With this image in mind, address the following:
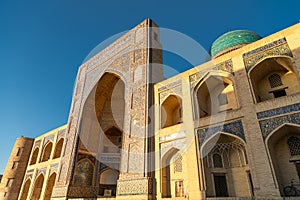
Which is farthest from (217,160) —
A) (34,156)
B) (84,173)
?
(34,156)

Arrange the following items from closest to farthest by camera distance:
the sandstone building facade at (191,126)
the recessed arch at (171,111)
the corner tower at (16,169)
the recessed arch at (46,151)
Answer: the sandstone building facade at (191,126)
the recessed arch at (171,111)
the recessed arch at (46,151)
the corner tower at (16,169)

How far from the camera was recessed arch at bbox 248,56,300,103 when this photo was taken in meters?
6.49

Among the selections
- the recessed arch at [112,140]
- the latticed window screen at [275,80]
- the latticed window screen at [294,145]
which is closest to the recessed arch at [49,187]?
the recessed arch at [112,140]

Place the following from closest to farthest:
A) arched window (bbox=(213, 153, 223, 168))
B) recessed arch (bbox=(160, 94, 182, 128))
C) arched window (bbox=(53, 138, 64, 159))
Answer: arched window (bbox=(213, 153, 223, 168)) → recessed arch (bbox=(160, 94, 182, 128)) → arched window (bbox=(53, 138, 64, 159))

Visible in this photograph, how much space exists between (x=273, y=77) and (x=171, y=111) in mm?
3966

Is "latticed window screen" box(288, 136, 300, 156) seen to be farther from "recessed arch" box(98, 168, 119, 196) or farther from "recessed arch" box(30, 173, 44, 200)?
"recessed arch" box(30, 173, 44, 200)

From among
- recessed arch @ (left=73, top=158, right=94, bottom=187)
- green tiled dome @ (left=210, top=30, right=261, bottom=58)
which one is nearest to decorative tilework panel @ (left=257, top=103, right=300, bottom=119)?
green tiled dome @ (left=210, top=30, right=261, bottom=58)

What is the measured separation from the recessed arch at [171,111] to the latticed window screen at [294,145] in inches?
152

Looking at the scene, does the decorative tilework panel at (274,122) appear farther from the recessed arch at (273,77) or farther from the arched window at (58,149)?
the arched window at (58,149)

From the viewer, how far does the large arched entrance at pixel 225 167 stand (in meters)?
6.54

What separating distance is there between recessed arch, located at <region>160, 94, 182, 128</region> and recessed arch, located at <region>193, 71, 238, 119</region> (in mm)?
893

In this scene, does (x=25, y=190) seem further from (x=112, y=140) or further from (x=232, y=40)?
(x=232, y=40)

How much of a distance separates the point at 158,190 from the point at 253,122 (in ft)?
11.9

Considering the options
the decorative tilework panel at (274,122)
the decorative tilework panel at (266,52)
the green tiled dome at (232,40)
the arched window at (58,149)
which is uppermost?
the green tiled dome at (232,40)
